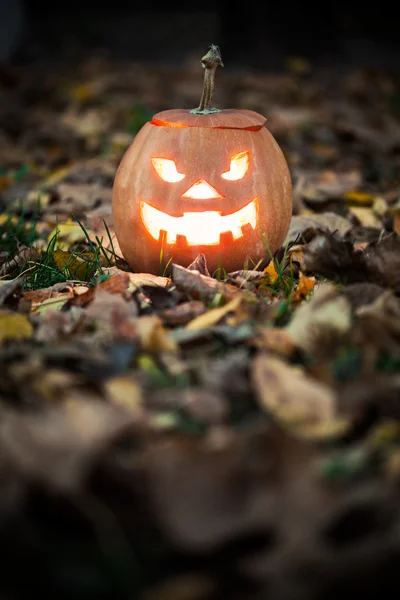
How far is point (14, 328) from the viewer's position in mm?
1814

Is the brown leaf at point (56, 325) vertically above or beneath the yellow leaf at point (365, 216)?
above

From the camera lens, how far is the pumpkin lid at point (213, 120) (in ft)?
7.74

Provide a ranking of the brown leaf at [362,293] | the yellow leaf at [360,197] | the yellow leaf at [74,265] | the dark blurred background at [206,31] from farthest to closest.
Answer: the dark blurred background at [206,31]
the yellow leaf at [360,197]
the yellow leaf at [74,265]
the brown leaf at [362,293]

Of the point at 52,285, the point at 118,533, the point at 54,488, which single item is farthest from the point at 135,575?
the point at 52,285

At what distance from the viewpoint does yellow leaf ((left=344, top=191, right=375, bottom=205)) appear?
3.45m

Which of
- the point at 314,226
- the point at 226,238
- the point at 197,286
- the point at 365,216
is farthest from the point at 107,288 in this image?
the point at 365,216

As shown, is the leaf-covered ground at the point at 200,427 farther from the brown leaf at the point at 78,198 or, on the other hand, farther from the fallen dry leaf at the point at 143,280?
the brown leaf at the point at 78,198

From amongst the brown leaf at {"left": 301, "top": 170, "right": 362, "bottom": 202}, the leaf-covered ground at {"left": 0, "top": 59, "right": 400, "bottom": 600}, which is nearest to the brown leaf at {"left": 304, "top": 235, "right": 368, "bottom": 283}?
the leaf-covered ground at {"left": 0, "top": 59, "right": 400, "bottom": 600}

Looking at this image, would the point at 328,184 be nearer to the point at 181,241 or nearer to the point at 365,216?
the point at 365,216

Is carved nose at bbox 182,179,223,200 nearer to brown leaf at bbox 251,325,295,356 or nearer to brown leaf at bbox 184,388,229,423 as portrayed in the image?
brown leaf at bbox 251,325,295,356

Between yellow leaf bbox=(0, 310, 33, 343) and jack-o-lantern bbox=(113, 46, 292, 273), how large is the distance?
71 centimetres

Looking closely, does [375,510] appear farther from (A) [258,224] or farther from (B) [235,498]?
(A) [258,224]

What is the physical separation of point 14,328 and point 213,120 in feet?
3.45

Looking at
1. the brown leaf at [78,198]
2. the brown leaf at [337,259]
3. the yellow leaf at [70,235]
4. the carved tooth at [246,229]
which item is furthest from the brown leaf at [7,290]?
the brown leaf at [78,198]
